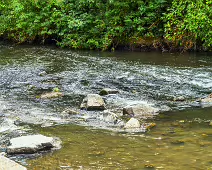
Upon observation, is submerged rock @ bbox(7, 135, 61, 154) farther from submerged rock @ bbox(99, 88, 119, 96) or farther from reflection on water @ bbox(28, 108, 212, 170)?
submerged rock @ bbox(99, 88, 119, 96)

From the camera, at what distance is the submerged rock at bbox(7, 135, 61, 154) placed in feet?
18.0

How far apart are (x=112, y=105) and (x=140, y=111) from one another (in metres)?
1.08

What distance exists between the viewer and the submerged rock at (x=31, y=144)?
5480 millimetres

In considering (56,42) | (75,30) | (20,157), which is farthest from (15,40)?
(20,157)

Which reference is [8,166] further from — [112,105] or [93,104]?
[112,105]

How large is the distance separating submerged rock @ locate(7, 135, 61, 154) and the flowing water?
190mm

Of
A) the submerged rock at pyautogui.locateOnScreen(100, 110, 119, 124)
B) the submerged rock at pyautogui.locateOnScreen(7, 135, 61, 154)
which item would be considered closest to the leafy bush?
the submerged rock at pyautogui.locateOnScreen(100, 110, 119, 124)

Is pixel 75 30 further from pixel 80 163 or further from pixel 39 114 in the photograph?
pixel 80 163

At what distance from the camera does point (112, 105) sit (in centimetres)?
884

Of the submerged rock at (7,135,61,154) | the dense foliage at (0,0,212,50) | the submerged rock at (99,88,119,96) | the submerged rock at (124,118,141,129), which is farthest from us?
the dense foliage at (0,0,212,50)

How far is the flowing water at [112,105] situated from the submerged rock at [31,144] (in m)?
0.19

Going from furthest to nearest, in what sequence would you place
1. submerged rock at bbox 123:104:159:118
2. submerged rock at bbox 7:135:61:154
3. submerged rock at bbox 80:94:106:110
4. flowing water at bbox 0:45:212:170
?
submerged rock at bbox 80:94:106:110, submerged rock at bbox 123:104:159:118, submerged rock at bbox 7:135:61:154, flowing water at bbox 0:45:212:170

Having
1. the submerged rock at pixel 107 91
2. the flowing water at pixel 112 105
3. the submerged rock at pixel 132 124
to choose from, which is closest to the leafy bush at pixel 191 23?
the flowing water at pixel 112 105

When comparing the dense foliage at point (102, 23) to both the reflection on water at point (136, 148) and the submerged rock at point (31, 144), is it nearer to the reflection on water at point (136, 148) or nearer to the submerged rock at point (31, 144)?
the reflection on water at point (136, 148)
